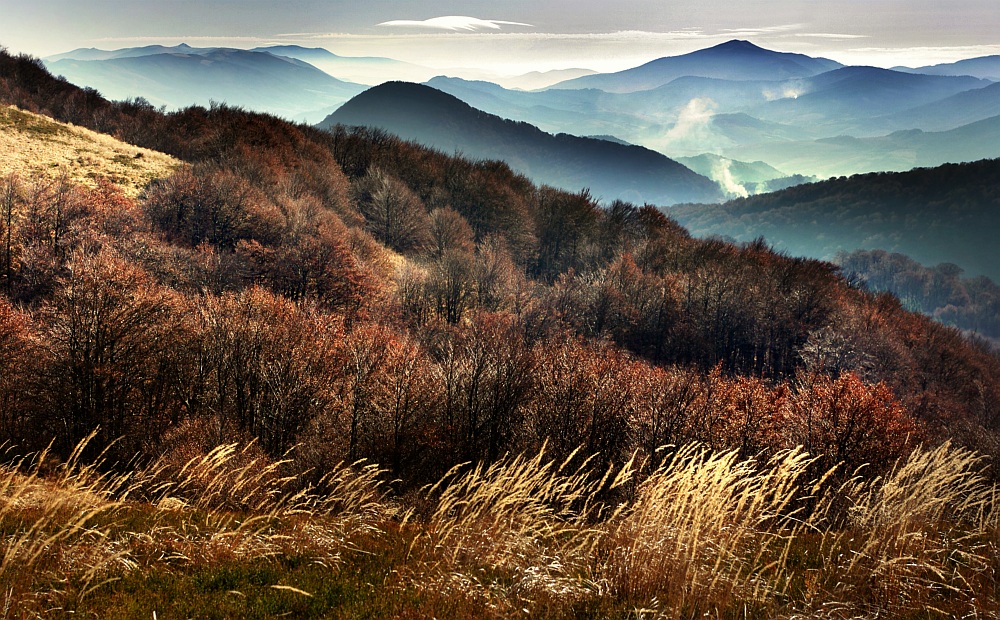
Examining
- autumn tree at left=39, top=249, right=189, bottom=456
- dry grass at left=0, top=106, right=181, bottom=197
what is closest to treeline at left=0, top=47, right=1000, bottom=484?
autumn tree at left=39, top=249, right=189, bottom=456

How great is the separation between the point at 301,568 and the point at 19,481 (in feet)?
17.1

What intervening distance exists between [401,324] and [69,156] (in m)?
43.9

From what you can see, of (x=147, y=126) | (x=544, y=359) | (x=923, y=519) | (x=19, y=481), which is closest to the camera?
(x=923, y=519)

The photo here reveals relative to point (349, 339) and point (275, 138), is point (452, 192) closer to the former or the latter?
point (275, 138)

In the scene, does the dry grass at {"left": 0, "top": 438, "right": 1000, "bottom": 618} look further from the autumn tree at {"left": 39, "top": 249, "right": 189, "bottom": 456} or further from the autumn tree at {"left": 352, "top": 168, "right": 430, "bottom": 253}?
the autumn tree at {"left": 352, "top": 168, "right": 430, "bottom": 253}

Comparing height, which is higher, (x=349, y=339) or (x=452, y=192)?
(x=452, y=192)

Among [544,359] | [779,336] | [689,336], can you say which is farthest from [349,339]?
[779,336]

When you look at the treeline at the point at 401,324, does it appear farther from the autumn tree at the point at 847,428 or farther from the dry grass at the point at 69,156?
the dry grass at the point at 69,156

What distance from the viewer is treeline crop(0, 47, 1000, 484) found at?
27.7 meters

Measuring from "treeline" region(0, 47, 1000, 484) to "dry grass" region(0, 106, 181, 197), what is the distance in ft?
16.3

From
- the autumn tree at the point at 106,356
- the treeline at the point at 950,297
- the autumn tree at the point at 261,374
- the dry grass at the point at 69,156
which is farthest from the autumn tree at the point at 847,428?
the treeline at the point at 950,297

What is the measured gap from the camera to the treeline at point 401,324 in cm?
2770

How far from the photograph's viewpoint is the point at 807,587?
5.50 meters

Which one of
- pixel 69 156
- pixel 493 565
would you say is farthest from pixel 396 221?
pixel 493 565
